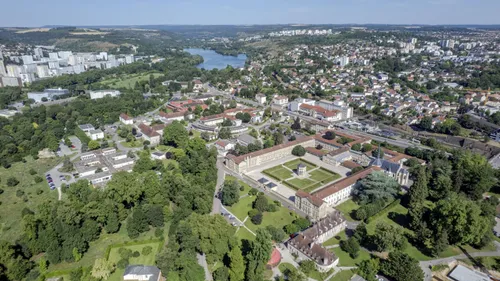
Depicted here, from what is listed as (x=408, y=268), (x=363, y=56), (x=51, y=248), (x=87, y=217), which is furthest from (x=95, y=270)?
(x=363, y=56)

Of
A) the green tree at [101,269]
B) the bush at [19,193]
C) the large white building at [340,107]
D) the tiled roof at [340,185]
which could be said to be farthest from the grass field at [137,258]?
the large white building at [340,107]

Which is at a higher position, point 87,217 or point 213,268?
point 87,217

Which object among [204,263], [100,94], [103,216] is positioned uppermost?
[100,94]

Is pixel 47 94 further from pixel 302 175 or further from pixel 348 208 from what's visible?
pixel 348 208

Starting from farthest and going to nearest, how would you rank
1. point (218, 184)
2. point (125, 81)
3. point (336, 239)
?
point (125, 81) → point (218, 184) → point (336, 239)

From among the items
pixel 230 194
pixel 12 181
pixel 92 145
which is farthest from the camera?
pixel 92 145

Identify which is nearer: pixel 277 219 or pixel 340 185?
pixel 277 219

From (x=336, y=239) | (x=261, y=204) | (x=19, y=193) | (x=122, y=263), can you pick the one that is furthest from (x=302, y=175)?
(x=19, y=193)

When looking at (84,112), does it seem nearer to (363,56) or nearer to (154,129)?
(154,129)
